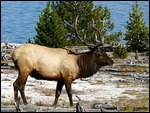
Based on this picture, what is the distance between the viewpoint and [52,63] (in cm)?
1218

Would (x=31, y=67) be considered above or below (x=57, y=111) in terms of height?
above

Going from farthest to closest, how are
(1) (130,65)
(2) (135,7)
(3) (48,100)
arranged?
(2) (135,7) → (1) (130,65) → (3) (48,100)

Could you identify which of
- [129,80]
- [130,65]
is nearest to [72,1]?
[130,65]

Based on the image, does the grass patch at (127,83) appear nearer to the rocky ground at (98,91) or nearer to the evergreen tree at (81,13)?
the rocky ground at (98,91)

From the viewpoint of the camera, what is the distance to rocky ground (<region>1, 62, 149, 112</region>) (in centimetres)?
1489

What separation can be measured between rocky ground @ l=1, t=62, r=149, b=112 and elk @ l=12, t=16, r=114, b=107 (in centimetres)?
86

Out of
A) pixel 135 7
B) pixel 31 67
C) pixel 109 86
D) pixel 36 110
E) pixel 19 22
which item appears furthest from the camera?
pixel 19 22

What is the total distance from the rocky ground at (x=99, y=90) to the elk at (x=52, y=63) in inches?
33.8

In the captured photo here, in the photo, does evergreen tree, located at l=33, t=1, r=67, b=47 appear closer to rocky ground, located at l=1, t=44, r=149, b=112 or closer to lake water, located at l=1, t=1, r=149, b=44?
rocky ground, located at l=1, t=44, r=149, b=112

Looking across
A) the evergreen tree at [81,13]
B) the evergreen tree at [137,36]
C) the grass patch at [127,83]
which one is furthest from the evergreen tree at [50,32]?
the grass patch at [127,83]

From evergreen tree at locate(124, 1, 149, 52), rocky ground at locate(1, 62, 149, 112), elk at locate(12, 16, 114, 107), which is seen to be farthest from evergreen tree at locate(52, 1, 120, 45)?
elk at locate(12, 16, 114, 107)

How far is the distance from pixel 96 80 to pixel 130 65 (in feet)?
23.9

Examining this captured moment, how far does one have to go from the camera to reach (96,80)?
71.5ft

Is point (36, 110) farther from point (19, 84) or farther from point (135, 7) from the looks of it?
point (135, 7)
